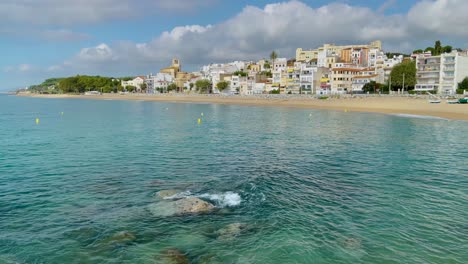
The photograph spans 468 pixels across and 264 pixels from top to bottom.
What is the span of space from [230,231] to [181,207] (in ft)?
9.47

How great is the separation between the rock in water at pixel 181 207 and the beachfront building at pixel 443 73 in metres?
102

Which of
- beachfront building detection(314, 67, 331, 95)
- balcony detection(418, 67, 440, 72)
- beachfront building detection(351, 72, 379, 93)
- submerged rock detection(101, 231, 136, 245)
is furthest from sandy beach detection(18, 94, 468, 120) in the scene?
submerged rock detection(101, 231, 136, 245)

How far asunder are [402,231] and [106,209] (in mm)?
11083

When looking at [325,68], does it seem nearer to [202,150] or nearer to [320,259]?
[202,150]

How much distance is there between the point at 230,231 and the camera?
12.0m

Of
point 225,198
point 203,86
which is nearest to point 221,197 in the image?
point 225,198

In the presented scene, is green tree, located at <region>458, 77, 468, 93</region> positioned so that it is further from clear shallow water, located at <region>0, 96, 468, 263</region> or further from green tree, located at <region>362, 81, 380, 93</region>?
clear shallow water, located at <region>0, 96, 468, 263</region>

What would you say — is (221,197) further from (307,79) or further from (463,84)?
(307,79)

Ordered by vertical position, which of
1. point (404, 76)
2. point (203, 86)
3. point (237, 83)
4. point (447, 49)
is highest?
point (447, 49)

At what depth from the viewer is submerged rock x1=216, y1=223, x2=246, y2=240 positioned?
458 inches

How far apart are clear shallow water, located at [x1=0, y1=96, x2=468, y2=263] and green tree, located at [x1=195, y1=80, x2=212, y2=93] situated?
150 metres

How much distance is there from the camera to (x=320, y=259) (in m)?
10.2

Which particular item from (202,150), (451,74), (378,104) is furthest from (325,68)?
(202,150)

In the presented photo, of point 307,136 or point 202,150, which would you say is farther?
point 307,136
